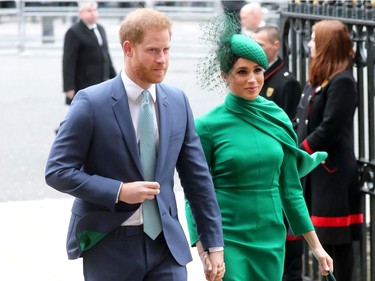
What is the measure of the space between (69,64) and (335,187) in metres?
6.63

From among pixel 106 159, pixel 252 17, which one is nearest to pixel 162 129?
pixel 106 159

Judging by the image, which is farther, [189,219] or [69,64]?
[69,64]

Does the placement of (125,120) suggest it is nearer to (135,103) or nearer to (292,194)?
(135,103)

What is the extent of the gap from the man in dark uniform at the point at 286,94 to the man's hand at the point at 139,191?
301 centimetres

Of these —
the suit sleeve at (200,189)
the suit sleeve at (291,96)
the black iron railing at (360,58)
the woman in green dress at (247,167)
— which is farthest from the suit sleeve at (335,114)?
the suit sleeve at (200,189)

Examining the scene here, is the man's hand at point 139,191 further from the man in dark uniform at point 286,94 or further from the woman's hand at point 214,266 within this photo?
the man in dark uniform at point 286,94

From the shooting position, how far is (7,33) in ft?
87.2

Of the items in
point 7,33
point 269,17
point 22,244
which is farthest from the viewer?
point 7,33

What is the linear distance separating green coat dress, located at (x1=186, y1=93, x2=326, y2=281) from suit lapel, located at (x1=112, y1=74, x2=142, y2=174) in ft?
2.43

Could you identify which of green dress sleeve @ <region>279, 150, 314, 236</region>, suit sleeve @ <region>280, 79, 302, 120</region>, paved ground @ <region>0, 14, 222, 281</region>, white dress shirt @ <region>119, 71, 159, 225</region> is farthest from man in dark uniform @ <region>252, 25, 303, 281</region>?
white dress shirt @ <region>119, 71, 159, 225</region>

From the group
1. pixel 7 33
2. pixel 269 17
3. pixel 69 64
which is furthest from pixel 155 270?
pixel 7 33

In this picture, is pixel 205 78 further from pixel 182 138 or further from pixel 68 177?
pixel 68 177

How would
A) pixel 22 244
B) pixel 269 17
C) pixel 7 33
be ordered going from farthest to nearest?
pixel 7 33, pixel 269 17, pixel 22 244

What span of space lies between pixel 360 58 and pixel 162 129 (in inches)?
101
